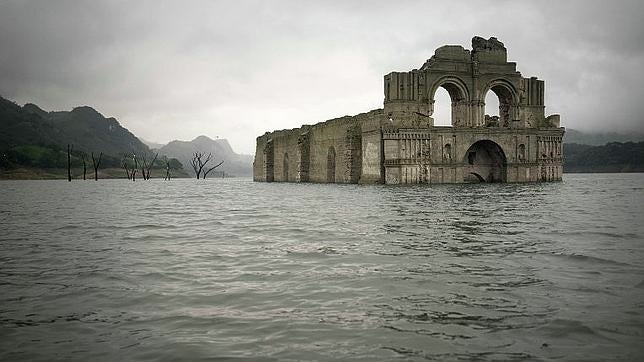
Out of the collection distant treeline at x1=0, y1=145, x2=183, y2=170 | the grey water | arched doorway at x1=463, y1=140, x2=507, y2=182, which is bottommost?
the grey water

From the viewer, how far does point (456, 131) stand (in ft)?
143

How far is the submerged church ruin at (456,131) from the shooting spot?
141 ft

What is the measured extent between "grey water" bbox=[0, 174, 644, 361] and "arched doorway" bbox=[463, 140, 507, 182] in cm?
3569

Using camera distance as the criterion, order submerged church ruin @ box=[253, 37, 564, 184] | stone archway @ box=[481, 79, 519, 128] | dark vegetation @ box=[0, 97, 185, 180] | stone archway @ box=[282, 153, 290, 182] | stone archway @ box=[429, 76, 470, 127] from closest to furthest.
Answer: submerged church ruin @ box=[253, 37, 564, 184] → stone archway @ box=[429, 76, 470, 127] → stone archway @ box=[481, 79, 519, 128] → stone archway @ box=[282, 153, 290, 182] → dark vegetation @ box=[0, 97, 185, 180]

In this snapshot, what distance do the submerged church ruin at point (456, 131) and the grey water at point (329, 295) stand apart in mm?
30683

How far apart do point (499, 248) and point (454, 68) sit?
40728 millimetres

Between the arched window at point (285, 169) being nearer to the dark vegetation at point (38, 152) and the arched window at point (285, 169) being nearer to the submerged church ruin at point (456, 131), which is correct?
the submerged church ruin at point (456, 131)

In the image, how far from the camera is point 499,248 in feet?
31.2

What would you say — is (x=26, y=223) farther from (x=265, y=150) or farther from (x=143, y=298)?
(x=265, y=150)

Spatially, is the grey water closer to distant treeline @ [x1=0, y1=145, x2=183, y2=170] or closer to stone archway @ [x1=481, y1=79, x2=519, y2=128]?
stone archway @ [x1=481, y1=79, x2=519, y2=128]

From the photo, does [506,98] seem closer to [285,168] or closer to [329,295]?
[285,168]

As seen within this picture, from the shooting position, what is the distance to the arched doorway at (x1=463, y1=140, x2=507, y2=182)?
47.1 meters

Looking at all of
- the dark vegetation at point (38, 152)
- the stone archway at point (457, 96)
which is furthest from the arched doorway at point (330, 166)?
the dark vegetation at point (38, 152)

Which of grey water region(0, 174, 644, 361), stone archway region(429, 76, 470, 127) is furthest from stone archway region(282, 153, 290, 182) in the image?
grey water region(0, 174, 644, 361)
